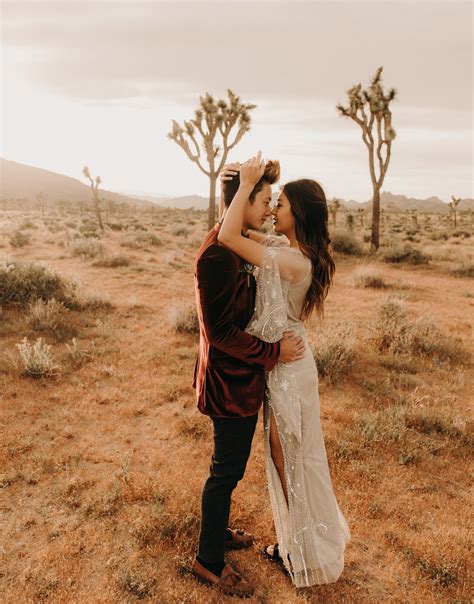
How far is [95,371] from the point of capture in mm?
5703

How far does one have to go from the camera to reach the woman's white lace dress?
2266 millimetres

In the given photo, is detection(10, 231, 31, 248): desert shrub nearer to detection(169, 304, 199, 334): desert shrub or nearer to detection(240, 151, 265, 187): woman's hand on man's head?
detection(169, 304, 199, 334): desert shrub

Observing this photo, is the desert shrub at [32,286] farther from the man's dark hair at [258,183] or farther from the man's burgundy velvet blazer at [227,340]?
the man's dark hair at [258,183]

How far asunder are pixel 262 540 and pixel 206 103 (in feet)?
58.2

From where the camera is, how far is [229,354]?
2.21 m

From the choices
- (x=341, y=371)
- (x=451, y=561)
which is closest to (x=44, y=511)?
(x=451, y=561)

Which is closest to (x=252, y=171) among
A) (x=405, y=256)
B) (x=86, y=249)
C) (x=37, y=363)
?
(x=37, y=363)

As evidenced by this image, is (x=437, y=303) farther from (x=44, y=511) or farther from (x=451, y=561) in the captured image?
(x=44, y=511)

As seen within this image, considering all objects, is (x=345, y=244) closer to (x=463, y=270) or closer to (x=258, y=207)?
(x=463, y=270)

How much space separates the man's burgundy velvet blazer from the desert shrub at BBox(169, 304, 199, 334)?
4.76m

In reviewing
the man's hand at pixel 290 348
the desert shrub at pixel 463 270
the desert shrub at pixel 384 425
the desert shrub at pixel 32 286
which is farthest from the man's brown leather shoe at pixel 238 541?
the desert shrub at pixel 463 270

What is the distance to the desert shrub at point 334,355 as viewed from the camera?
226 inches

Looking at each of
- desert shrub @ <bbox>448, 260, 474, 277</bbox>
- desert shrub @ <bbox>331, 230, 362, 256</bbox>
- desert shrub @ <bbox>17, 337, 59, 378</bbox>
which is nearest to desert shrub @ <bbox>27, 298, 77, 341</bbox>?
desert shrub @ <bbox>17, 337, 59, 378</bbox>

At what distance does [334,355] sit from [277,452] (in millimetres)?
3388
